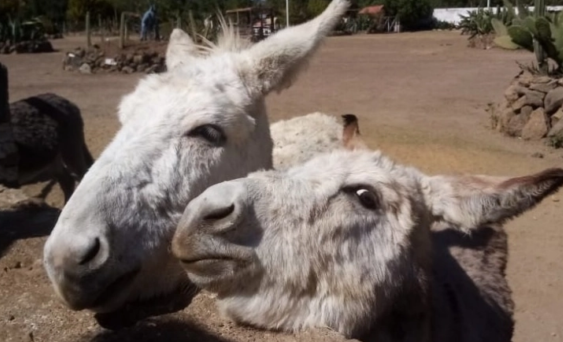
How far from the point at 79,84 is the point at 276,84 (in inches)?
648

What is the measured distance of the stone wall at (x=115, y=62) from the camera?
2156 cm

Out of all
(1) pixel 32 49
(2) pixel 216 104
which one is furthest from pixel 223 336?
(1) pixel 32 49

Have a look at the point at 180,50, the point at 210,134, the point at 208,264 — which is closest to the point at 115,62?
the point at 180,50

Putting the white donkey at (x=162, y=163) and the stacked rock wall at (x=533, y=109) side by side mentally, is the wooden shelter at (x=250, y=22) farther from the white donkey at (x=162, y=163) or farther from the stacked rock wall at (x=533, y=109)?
the stacked rock wall at (x=533, y=109)

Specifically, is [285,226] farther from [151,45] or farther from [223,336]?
[151,45]

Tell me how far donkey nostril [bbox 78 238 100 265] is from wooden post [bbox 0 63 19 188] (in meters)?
4.22

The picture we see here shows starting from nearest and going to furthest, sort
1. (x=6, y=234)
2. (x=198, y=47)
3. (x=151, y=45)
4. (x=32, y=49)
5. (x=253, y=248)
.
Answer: (x=253, y=248) < (x=198, y=47) < (x=6, y=234) < (x=151, y=45) < (x=32, y=49)

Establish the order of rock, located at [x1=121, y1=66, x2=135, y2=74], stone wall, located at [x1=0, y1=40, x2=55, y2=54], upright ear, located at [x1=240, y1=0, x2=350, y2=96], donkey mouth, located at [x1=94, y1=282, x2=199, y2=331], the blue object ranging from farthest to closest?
the blue object → stone wall, located at [x1=0, y1=40, x2=55, y2=54] → rock, located at [x1=121, y1=66, x2=135, y2=74] → upright ear, located at [x1=240, y1=0, x2=350, y2=96] → donkey mouth, located at [x1=94, y1=282, x2=199, y2=331]

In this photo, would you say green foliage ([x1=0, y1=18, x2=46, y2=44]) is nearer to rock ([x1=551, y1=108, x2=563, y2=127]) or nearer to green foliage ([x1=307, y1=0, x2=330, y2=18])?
green foliage ([x1=307, y1=0, x2=330, y2=18])

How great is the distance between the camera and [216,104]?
2637 millimetres

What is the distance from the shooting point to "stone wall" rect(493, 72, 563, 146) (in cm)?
1134

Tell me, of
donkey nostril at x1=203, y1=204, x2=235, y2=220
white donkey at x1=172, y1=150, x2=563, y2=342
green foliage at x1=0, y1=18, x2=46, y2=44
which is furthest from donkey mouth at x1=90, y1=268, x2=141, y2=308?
green foliage at x1=0, y1=18, x2=46, y2=44

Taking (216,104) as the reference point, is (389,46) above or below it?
→ below

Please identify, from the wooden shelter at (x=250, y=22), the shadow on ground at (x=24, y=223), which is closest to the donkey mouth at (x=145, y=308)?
the wooden shelter at (x=250, y=22)
